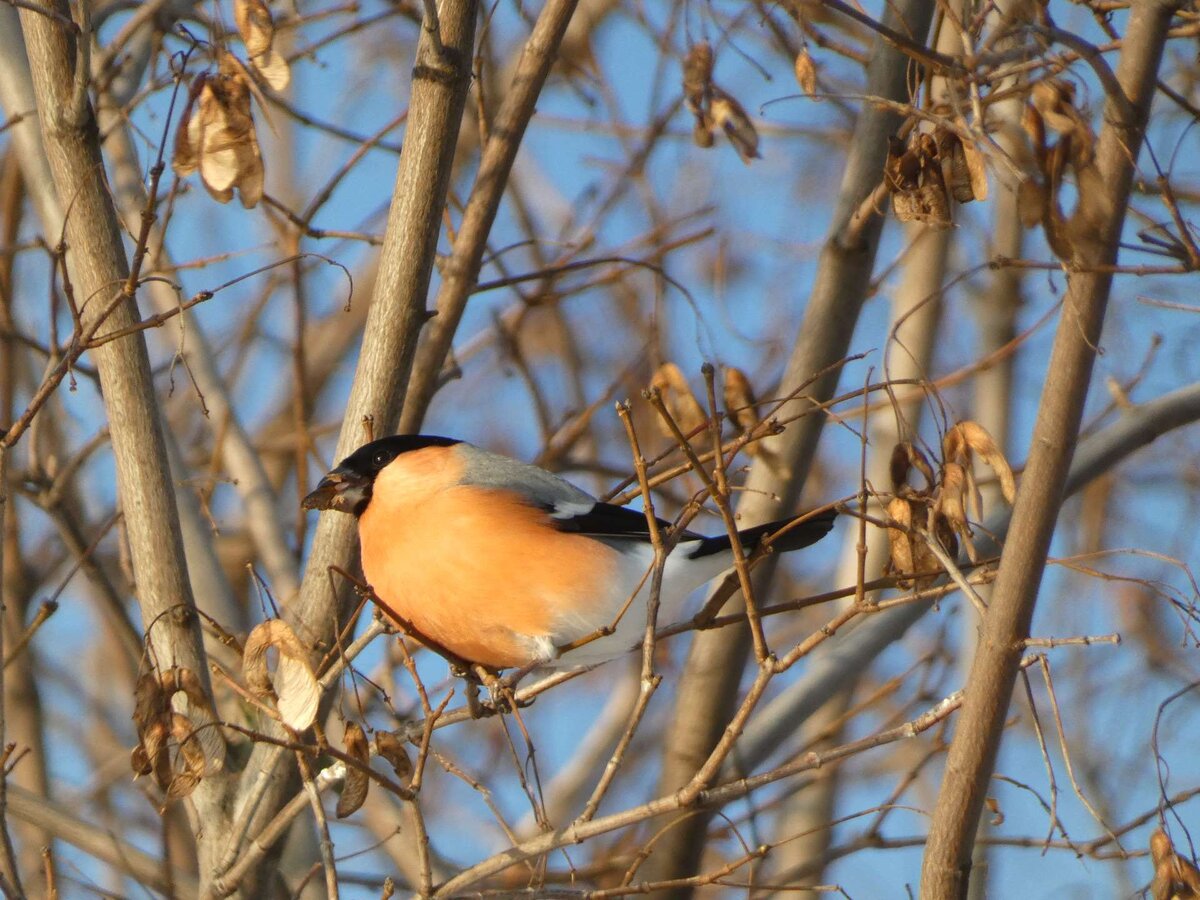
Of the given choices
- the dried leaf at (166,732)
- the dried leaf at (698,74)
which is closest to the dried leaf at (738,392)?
the dried leaf at (698,74)

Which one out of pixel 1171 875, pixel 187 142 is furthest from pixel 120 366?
pixel 1171 875

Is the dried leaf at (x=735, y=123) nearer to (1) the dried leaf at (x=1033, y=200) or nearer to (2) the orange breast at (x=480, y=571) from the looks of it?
(2) the orange breast at (x=480, y=571)

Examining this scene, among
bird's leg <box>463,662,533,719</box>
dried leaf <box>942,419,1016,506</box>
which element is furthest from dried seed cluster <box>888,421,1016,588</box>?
bird's leg <box>463,662,533,719</box>

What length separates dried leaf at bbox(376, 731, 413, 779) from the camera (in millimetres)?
2164

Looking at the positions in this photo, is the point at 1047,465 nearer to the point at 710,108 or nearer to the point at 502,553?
the point at 502,553

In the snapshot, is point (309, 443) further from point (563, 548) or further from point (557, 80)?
point (557, 80)

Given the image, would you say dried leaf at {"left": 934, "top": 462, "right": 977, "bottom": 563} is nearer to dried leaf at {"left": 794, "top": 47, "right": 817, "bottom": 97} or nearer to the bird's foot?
the bird's foot

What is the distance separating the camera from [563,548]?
9.54 feet

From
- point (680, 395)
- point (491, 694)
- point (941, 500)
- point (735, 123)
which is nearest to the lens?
point (941, 500)

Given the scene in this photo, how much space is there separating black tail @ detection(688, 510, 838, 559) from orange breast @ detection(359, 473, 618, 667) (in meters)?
0.21

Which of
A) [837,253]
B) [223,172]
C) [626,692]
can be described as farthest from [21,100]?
[626,692]

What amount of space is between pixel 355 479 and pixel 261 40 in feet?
3.03

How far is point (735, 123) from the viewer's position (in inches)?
123

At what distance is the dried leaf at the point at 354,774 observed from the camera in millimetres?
2117
